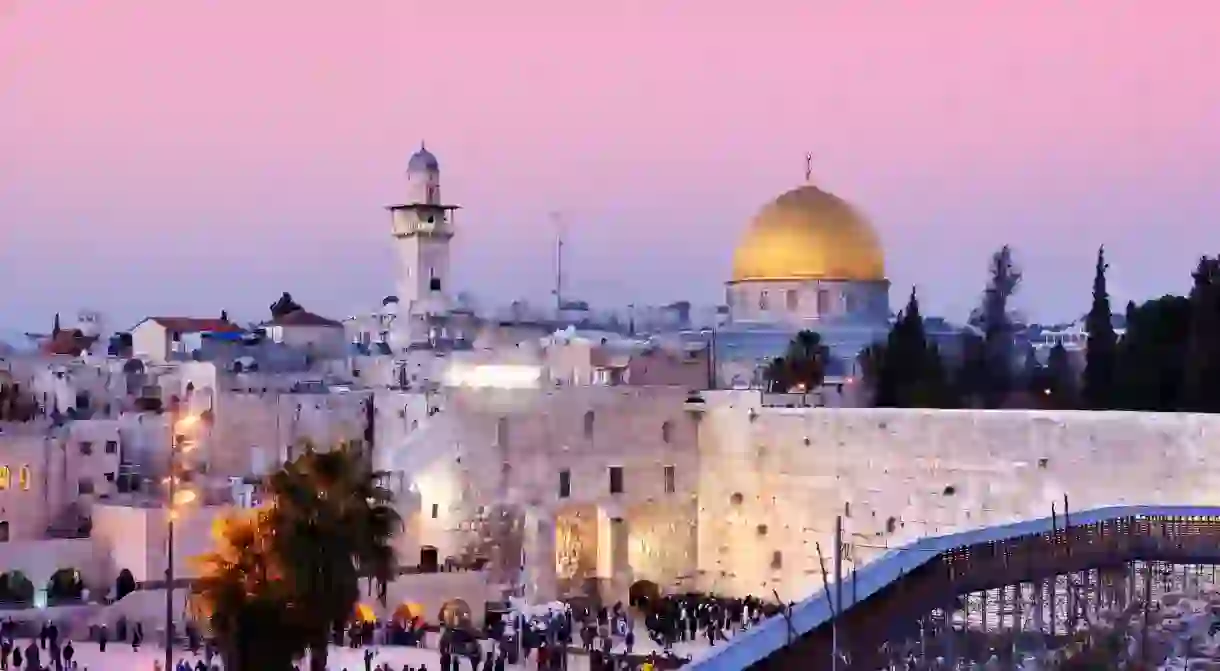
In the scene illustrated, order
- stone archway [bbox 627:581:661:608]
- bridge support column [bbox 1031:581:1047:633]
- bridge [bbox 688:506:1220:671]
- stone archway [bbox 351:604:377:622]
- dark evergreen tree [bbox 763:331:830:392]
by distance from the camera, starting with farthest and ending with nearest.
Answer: dark evergreen tree [bbox 763:331:830:392] → stone archway [bbox 627:581:661:608] → stone archway [bbox 351:604:377:622] → bridge support column [bbox 1031:581:1047:633] → bridge [bbox 688:506:1220:671]

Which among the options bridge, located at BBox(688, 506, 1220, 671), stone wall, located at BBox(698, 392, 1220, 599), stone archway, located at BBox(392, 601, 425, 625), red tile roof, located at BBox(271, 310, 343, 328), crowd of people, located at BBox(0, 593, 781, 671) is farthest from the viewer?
red tile roof, located at BBox(271, 310, 343, 328)

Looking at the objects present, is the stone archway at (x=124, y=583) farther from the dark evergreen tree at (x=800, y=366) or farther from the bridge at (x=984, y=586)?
the bridge at (x=984, y=586)

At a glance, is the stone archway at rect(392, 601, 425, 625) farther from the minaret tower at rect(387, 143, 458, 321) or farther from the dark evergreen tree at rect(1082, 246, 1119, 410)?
the minaret tower at rect(387, 143, 458, 321)

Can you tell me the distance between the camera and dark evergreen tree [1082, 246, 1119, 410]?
29234 millimetres

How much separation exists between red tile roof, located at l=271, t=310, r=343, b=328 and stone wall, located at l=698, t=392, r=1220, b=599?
1532 cm

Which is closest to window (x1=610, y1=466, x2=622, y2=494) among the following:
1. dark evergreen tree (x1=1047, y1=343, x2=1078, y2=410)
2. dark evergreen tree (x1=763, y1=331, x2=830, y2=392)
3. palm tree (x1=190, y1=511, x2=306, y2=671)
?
dark evergreen tree (x1=763, y1=331, x2=830, y2=392)

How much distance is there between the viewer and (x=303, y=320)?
1779 inches

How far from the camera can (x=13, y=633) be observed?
25.0 metres

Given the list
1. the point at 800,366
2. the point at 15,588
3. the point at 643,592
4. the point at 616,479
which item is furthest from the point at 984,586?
the point at 800,366

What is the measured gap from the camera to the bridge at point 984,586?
52.5 feet

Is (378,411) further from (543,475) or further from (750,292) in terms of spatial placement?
(750,292)

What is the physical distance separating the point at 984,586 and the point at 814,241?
76.2ft

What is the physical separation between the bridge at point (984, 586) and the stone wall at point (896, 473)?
4.42 meters

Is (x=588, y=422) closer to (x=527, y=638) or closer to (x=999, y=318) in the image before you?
(x=527, y=638)
